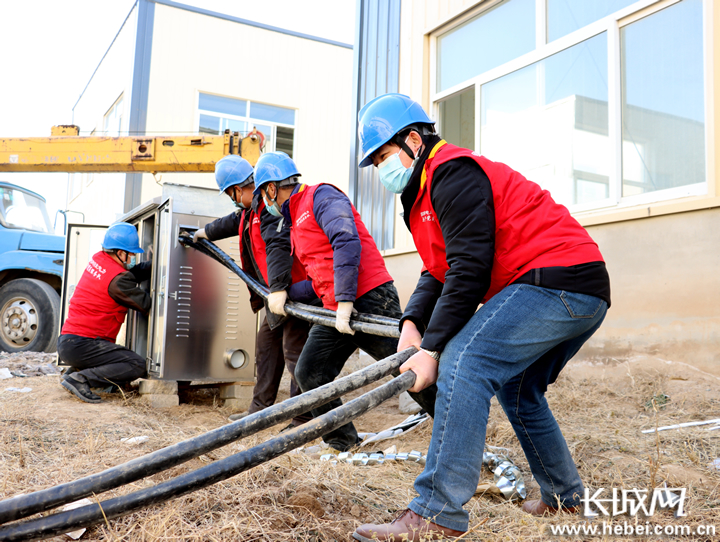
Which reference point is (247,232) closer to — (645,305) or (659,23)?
(645,305)

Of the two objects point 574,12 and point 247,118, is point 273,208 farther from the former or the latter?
point 247,118

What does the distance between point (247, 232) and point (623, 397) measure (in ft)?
10.1

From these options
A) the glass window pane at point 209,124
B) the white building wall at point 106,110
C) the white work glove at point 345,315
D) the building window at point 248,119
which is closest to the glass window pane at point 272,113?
the building window at point 248,119

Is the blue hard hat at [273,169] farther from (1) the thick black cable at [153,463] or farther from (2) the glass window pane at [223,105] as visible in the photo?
(2) the glass window pane at [223,105]

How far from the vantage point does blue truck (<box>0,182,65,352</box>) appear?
866 cm

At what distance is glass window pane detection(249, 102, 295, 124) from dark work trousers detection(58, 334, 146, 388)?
29.6 ft

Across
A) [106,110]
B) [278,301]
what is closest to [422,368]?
[278,301]

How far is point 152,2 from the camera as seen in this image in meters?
12.5

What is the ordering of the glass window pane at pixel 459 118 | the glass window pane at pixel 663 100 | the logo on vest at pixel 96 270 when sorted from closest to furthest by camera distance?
the glass window pane at pixel 663 100
the logo on vest at pixel 96 270
the glass window pane at pixel 459 118

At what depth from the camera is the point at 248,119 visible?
1345cm

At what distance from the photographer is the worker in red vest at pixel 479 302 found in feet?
6.19

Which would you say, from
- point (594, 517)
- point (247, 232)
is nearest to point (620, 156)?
point (247, 232)

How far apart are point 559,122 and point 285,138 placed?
9.35m

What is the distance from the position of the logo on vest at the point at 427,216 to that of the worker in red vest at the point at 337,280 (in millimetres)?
1167
